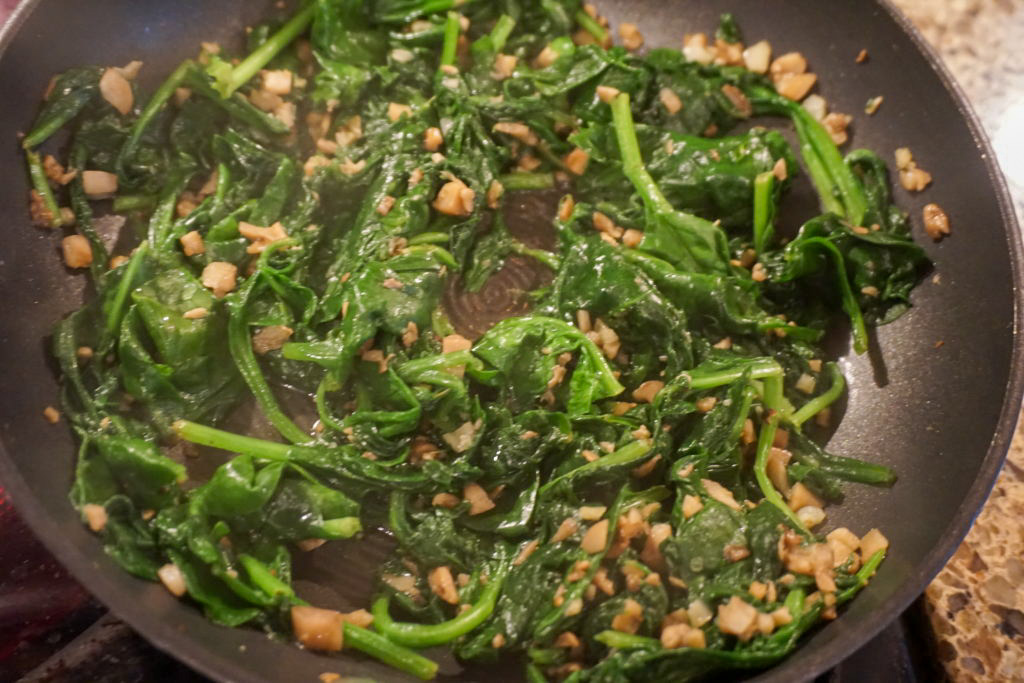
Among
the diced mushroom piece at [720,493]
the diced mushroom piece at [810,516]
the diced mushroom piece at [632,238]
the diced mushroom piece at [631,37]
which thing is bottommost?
the diced mushroom piece at [720,493]

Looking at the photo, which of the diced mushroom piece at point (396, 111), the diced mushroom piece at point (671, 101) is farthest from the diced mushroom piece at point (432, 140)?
the diced mushroom piece at point (671, 101)

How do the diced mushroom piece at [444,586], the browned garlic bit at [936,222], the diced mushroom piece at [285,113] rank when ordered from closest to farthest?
the diced mushroom piece at [444,586] < the browned garlic bit at [936,222] < the diced mushroom piece at [285,113]

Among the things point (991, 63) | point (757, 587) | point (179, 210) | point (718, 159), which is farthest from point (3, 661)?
point (991, 63)

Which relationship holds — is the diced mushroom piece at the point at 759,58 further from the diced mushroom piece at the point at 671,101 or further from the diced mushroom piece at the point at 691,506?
the diced mushroom piece at the point at 691,506

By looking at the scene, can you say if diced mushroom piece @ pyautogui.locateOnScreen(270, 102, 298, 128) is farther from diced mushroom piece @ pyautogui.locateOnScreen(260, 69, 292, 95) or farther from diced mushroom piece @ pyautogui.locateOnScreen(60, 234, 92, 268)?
diced mushroom piece @ pyautogui.locateOnScreen(60, 234, 92, 268)

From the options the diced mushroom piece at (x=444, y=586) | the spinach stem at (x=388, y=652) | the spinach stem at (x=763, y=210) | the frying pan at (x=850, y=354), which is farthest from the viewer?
the spinach stem at (x=763, y=210)

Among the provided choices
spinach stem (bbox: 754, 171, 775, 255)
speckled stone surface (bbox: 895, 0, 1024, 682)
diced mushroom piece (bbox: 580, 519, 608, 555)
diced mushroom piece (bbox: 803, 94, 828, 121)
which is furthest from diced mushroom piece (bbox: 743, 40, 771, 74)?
diced mushroom piece (bbox: 580, 519, 608, 555)

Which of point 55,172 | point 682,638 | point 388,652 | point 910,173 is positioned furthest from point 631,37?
point 388,652
